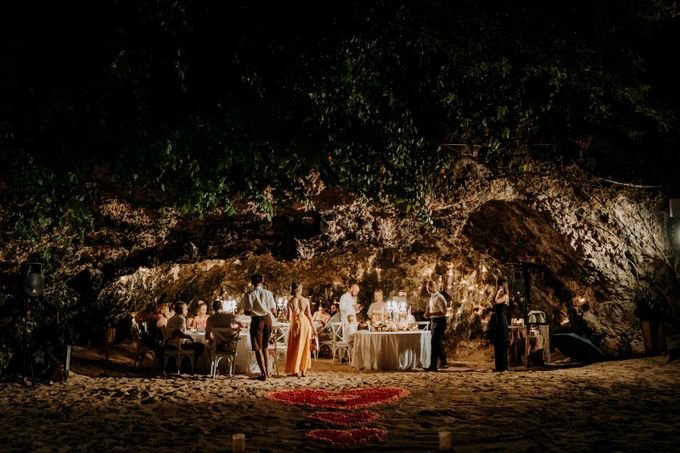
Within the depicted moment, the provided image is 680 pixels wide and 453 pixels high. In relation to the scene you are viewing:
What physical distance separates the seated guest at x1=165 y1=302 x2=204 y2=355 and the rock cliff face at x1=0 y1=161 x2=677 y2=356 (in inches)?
72.0

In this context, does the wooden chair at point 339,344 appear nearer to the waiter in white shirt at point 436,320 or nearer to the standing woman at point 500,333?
the waiter in white shirt at point 436,320

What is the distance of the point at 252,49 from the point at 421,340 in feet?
20.7

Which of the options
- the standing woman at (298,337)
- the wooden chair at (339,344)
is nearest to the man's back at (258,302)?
the standing woman at (298,337)

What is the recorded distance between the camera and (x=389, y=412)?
5223 millimetres

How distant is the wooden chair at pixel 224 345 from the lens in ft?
28.2

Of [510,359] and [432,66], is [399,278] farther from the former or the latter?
[432,66]

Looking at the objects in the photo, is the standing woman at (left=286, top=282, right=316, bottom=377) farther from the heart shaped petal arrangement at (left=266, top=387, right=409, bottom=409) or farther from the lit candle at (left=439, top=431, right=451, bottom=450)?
the lit candle at (left=439, top=431, right=451, bottom=450)

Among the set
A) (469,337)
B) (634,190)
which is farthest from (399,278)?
(634,190)

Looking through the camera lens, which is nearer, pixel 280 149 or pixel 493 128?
pixel 280 149

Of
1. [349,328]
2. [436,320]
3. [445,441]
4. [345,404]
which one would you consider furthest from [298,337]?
[445,441]

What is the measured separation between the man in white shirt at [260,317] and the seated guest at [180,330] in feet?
4.65

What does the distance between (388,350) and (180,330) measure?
3826mm

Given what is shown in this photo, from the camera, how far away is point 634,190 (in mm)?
10086

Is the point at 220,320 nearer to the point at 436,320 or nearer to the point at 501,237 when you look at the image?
the point at 436,320
